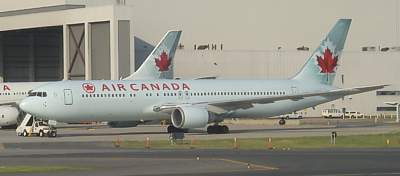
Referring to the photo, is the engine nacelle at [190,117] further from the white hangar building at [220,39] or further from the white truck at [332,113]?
the white truck at [332,113]

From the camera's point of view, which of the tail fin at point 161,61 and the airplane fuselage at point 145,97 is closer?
the airplane fuselage at point 145,97

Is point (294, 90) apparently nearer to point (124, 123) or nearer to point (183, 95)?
point (183, 95)

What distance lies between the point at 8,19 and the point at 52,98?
39.4 m

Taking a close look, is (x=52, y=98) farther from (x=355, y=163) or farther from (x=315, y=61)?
(x=355, y=163)

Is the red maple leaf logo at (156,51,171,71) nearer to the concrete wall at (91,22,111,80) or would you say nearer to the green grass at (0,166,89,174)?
the concrete wall at (91,22,111,80)

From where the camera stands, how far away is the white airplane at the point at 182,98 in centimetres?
6084

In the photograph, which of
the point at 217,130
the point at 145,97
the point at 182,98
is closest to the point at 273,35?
the point at 182,98

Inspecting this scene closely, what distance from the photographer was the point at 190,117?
60.6 m

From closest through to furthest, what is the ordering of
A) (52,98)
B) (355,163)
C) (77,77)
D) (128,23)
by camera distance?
(355,163)
(52,98)
(128,23)
(77,77)

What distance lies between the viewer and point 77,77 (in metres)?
94.7

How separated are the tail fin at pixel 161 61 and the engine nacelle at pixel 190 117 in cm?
2514

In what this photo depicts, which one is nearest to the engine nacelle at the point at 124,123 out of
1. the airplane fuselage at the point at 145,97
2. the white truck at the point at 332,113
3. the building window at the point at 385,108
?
the airplane fuselage at the point at 145,97

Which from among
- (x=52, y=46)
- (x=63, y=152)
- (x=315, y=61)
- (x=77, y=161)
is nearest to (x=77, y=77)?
(x=52, y=46)

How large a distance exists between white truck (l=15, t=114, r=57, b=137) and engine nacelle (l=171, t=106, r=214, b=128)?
301 inches
